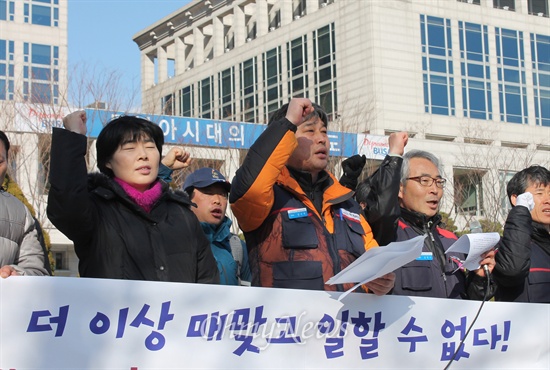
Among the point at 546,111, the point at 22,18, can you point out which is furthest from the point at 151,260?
the point at 22,18

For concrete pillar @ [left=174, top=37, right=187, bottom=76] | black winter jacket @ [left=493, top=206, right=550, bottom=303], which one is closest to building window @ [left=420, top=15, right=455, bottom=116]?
concrete pillar @ [left=174, top=37, right=187, bottom=76]

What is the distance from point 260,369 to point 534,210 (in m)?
2.17

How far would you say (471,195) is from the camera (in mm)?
24484

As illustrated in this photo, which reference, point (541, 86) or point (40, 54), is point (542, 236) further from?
point (40, 54)

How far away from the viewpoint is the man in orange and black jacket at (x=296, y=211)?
11.5ft

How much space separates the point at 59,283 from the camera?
2955mm

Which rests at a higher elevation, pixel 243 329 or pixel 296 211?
pixel 296 211

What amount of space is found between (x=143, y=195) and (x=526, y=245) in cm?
188

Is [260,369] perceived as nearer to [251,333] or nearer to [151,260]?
[251,333]

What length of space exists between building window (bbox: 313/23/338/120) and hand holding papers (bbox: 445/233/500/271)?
43107mm

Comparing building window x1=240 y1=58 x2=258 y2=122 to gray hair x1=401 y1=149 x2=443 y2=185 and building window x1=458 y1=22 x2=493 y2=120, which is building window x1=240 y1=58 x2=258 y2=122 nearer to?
building window x1=458 y1=22 x2=493 y2=120

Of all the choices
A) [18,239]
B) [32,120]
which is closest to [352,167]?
[18,239]

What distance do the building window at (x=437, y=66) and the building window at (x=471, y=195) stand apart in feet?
65.5

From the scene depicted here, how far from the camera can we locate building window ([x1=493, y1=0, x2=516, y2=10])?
49.3m
